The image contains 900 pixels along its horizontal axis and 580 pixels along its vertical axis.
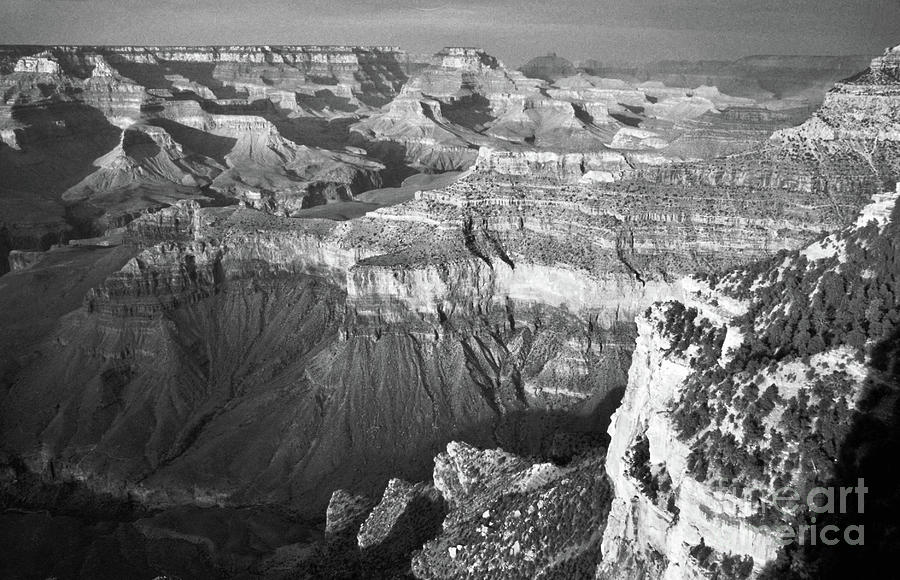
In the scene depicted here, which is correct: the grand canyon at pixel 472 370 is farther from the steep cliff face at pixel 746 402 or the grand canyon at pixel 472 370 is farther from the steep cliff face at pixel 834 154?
the steep cliff face at pixel 834 154

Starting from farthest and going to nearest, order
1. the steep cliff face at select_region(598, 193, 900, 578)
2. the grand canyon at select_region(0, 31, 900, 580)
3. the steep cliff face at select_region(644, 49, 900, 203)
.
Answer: the steep cliff face at select_region(644, 49, 900, 203), the grand canyon at select_region(0, 31, 900, 580), the steep cliff face at select_region(598, 193, 900, 578)

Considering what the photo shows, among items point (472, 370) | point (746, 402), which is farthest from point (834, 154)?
point (746, 402)

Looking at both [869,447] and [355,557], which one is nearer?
[869,447]

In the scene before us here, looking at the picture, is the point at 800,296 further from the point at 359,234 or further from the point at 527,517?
the point at 359,234

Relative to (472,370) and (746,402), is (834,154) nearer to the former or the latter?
(472,370)

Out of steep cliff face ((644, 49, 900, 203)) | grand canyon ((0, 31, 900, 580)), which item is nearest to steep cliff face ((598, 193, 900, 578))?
grand canyon ((0, 31, 900, 580))

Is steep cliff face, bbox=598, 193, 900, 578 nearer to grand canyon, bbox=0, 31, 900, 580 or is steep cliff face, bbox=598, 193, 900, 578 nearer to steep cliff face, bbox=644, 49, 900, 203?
grand canyon, bbox=0, 31, 900, 580

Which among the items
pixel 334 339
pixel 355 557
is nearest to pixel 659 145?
pixel 334 339
